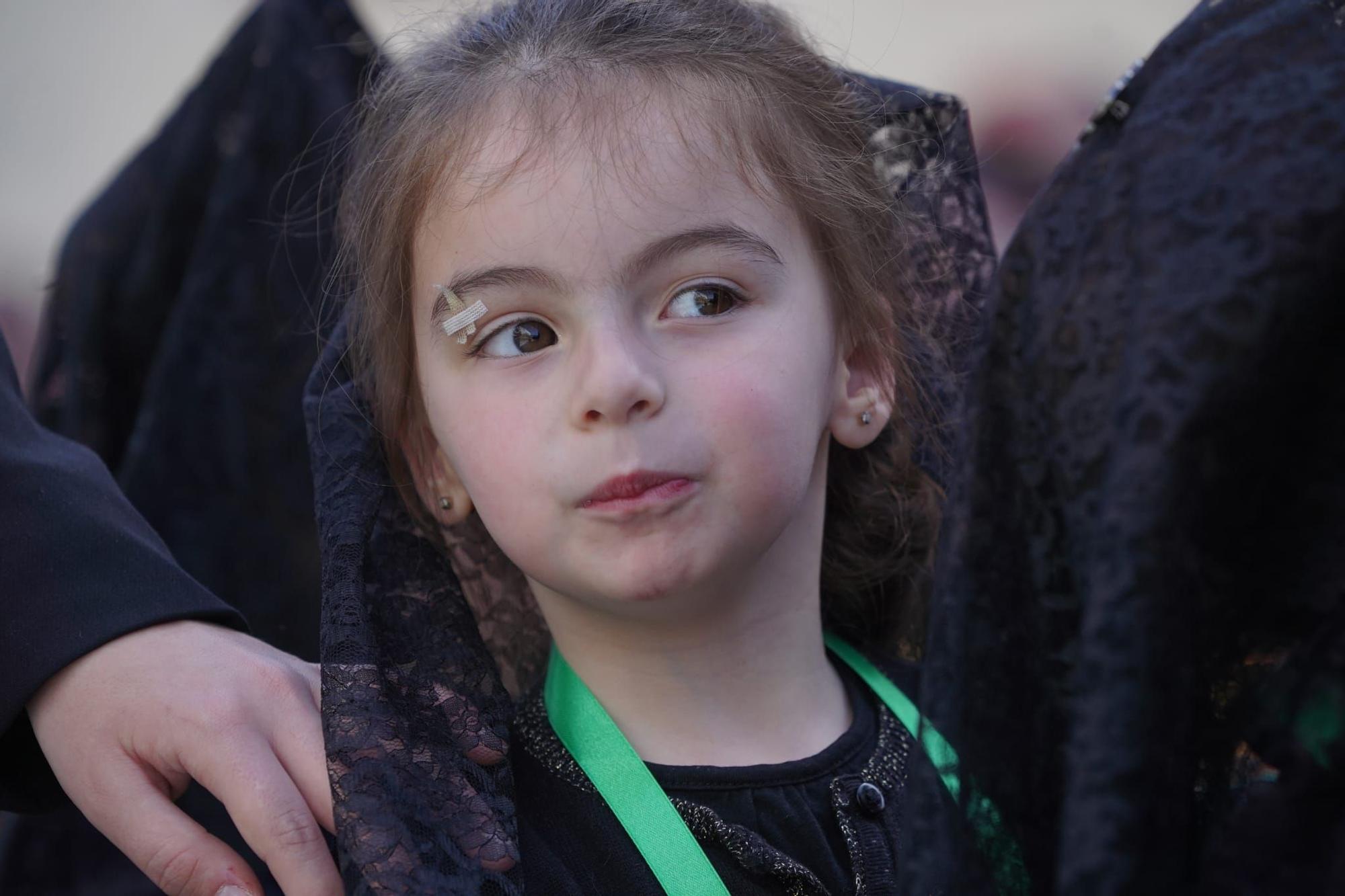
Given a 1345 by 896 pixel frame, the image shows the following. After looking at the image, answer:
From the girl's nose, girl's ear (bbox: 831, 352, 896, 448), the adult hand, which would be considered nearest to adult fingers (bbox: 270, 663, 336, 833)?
the adult hand

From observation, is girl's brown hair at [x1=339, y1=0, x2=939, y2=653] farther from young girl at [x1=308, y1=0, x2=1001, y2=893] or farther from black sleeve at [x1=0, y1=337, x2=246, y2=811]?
black sleeve at [x1=0, y1=337, x2=246, y2=811]

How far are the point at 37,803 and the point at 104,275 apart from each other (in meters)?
1.22

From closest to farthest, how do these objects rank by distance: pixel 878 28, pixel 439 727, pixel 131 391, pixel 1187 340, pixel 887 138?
pixel 1187 340 → pixel 439 727 → pixel 887 138 → pixel 131 391 → pixel 878 28

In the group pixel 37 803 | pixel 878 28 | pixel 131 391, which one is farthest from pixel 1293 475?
pixel 878 28

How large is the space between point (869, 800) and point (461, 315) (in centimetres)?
68

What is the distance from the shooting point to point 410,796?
112 cm

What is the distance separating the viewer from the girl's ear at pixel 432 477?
1.50 meters

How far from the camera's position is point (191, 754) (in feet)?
3.68

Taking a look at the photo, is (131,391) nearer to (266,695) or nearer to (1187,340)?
(266,695)

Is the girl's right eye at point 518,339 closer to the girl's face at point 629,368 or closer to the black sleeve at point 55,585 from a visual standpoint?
the girl's face at point 629,368

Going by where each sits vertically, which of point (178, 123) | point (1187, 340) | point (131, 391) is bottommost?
point (131, 391)

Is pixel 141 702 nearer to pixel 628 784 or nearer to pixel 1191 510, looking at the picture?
pixel 628 784

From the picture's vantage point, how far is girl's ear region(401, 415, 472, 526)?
150cm

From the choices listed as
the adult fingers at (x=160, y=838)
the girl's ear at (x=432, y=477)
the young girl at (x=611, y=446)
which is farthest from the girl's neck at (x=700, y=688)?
the adult fingers at (x=160, y=838)
